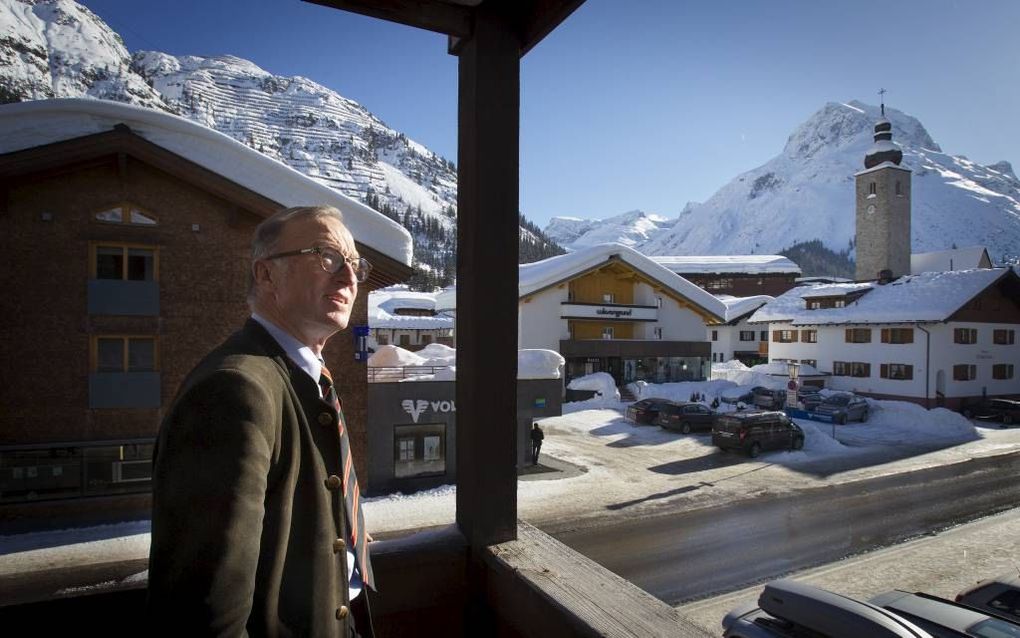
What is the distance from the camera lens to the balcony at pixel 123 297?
13.9 meters

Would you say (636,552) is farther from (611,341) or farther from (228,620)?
(611,341)

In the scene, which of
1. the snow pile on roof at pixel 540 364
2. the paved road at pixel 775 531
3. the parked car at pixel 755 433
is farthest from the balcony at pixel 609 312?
the paved road at pixel 775 531

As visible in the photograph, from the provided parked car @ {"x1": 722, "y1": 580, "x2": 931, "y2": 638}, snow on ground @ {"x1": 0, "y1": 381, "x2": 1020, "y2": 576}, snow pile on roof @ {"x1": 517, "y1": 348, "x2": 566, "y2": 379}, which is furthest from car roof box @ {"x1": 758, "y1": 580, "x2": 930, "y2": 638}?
snow pile on roof @ {"x1": 517, "y1": 348, "x2": 566, "y2": 379}

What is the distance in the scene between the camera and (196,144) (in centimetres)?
1438

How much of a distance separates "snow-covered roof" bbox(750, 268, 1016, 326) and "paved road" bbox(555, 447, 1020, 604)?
59.3 feet

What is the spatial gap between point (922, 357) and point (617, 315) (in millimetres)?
17650

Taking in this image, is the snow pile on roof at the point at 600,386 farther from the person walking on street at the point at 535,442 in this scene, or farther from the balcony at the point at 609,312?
the person walking on street at the point at 535,442

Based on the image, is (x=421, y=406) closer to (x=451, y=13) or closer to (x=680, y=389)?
(x=451, y=13)

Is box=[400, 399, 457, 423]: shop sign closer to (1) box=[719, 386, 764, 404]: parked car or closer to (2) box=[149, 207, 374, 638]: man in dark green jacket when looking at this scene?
(2) box=[149, 207, 374, 638]: man in dark green jacket

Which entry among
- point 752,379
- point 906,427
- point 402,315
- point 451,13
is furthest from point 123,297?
point 402,315

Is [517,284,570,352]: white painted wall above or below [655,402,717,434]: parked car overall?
above

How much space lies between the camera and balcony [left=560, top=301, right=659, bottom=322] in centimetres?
3628

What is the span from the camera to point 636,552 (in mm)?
11719

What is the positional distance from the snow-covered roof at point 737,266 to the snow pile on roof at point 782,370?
29946mm
